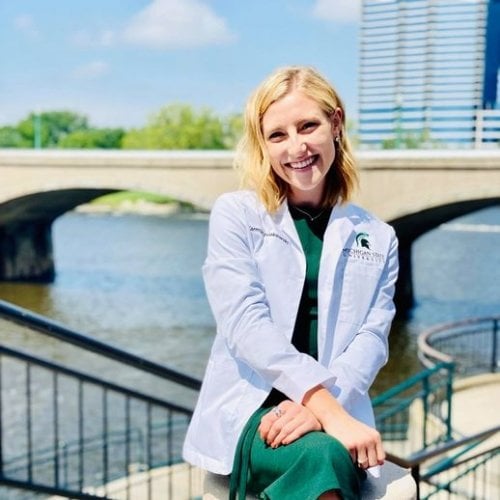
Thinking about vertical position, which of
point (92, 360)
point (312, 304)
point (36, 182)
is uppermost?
point (312, 304)

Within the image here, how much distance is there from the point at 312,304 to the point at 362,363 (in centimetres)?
18

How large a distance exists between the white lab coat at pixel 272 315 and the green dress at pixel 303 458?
0.10 ft

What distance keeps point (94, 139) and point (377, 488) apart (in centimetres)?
9667

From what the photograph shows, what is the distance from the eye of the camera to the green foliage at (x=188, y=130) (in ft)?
225

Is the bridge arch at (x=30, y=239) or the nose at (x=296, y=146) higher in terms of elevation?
the nose at (x=296, y=146)

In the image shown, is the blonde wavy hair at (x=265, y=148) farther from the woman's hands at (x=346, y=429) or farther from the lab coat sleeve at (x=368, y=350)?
the woman's hands at (x=346, y=429)

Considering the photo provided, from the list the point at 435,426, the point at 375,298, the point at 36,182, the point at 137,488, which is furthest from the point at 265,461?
the point at 36,182

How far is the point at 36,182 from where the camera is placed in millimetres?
27703

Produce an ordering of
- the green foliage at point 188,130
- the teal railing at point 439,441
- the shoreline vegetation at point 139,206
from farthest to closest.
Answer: the shoreline vegetation at point 139,206 → the green foliage at point 188,130 → the teal railing at point 439,441

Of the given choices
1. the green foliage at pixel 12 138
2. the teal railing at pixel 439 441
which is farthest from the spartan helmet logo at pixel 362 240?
the green foliage at pixel 12 138

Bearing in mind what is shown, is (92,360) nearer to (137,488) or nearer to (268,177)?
(137,488)

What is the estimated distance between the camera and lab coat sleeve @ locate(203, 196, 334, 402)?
→ 1.77m

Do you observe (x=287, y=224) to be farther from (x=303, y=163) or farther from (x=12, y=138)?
(x=12, y=138)

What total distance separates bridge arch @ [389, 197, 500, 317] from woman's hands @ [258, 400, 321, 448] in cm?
2150
